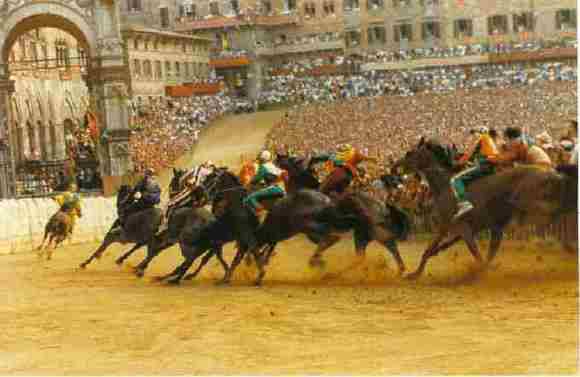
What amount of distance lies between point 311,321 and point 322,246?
188 inches

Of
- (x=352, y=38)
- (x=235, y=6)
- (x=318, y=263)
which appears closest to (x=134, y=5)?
(x=235, y=6)

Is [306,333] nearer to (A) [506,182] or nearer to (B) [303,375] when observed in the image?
(B) [303,375]

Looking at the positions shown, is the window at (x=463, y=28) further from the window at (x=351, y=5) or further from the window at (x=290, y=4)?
the window at (x=290, y=4)

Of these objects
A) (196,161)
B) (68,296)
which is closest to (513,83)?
(196,161)

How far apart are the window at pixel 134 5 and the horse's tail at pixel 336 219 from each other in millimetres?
46121

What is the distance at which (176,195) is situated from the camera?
2228cm

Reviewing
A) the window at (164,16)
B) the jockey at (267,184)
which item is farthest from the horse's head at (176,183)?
the window at (164,16)

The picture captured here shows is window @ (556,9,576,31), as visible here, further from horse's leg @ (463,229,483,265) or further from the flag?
horse's leg @ (463,229,483,265)

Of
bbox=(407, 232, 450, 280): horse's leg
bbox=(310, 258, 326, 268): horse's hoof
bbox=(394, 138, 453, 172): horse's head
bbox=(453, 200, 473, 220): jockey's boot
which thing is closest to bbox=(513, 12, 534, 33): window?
bbox=(310, 258, 326, 268): horse's hoof

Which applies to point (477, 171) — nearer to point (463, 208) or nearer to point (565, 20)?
point (463, 208)

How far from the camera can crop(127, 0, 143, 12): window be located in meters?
64.0

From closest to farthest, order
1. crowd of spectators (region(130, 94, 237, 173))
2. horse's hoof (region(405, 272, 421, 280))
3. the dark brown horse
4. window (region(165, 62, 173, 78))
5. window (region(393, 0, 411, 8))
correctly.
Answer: the dark brown horse < horse's hoof (region(405, 272, 421, 280)) < crowd of spectators (region(130, 94, 237, 173)) < window (region(165, 62, 173, 78)) < window (region(393, 0, 411, 8))

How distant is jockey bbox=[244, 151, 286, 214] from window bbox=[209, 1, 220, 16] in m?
42.0

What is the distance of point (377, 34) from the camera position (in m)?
58.8
